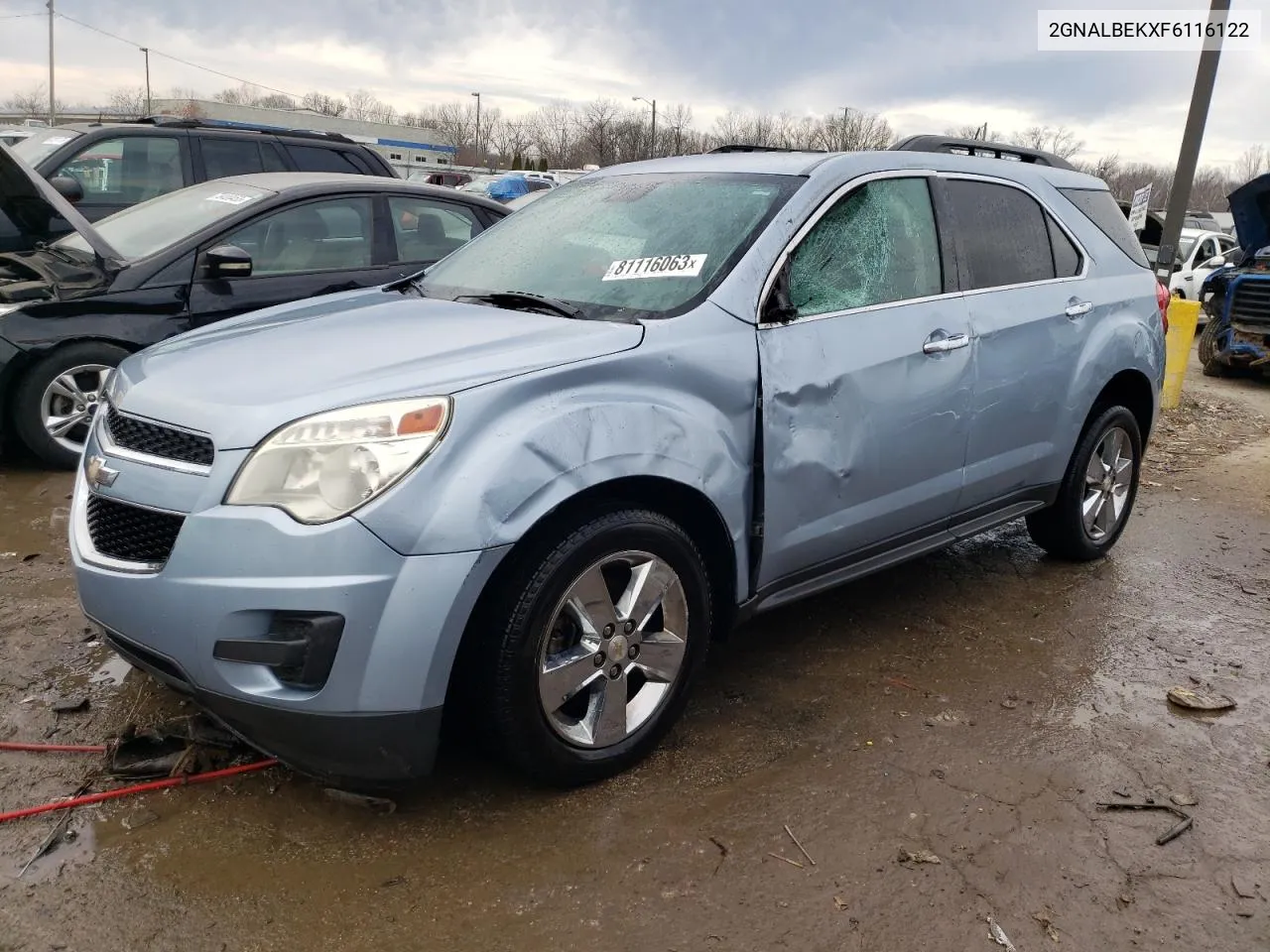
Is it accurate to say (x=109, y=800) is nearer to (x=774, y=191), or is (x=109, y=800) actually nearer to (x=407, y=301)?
(x=407, y=301)

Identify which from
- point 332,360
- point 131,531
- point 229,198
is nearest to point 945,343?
point 332,360

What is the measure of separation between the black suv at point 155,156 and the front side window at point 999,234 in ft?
17.4

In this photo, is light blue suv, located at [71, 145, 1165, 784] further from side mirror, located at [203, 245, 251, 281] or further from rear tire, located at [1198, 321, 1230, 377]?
rear tire, located at [1198, 321, 1230, 377]

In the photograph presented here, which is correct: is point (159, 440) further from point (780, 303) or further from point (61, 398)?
point (61, 398)

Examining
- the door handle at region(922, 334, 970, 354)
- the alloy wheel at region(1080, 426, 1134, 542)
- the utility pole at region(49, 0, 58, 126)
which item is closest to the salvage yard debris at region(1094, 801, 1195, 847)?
the door handle at region(922, 334, 970, 354)

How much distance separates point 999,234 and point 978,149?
60 centimetres

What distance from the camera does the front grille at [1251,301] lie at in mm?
11562

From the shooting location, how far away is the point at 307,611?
7.72 feet

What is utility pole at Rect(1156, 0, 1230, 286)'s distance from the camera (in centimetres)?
1061

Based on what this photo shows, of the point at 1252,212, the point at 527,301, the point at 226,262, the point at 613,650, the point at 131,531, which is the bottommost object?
the point at 613,650

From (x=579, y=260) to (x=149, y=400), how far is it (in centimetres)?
142

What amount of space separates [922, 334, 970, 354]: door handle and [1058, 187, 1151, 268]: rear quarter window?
1.30m

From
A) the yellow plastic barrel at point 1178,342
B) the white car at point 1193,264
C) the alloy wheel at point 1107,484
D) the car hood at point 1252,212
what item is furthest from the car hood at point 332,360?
the white car at point 1193,264

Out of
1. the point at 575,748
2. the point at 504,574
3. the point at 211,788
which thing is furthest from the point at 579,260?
the point at 211,788
